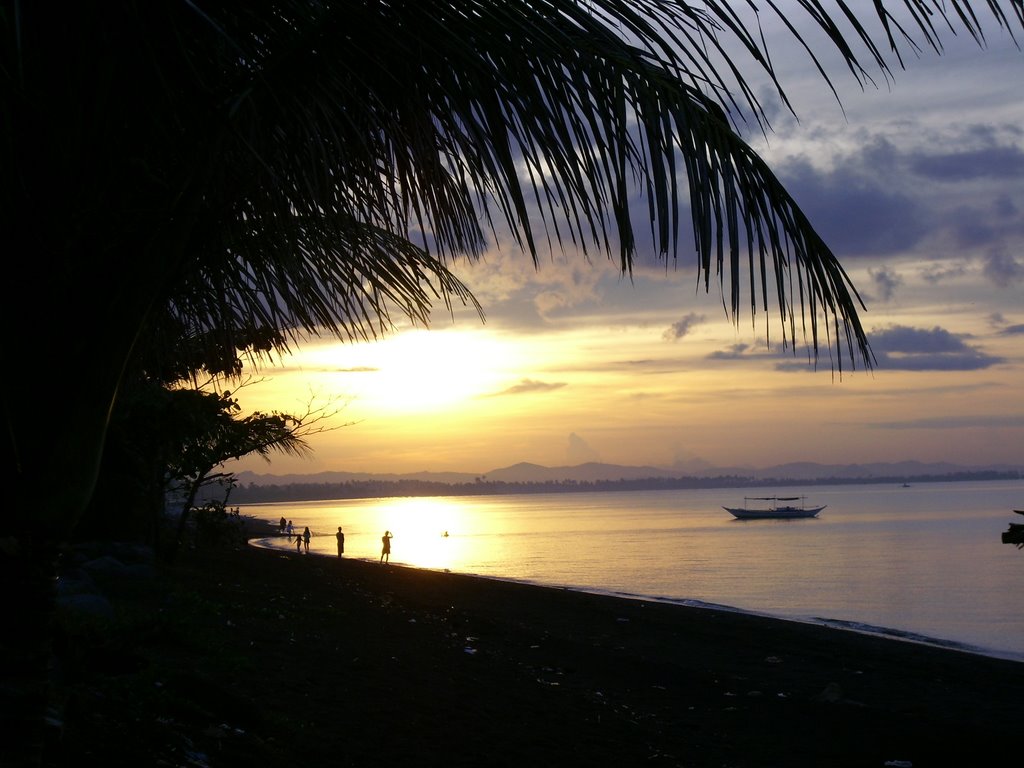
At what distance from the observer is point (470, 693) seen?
1091 cm

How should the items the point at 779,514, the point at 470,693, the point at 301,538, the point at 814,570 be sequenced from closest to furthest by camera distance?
the point at 470,693, the point at 814,570, the point at 301,538, the point at 779,514

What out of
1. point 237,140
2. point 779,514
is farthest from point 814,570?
point 779,514

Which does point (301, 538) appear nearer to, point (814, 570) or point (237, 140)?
point (814, 570)

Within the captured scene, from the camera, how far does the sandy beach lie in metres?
6.72

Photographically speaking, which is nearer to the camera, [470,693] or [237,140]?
[237,140]

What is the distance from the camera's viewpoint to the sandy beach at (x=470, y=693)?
22.1ft

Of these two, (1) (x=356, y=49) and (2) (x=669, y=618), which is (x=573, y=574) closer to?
(2) (x=669, y=618)

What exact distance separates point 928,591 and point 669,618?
22.2m

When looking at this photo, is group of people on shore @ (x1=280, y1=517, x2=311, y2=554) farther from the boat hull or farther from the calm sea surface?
the boat hull

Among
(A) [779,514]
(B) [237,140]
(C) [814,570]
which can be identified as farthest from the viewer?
(A) [779,514]

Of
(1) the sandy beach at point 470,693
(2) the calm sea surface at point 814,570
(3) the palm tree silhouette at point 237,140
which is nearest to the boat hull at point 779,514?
(2) the calm sea surface at point 814,570

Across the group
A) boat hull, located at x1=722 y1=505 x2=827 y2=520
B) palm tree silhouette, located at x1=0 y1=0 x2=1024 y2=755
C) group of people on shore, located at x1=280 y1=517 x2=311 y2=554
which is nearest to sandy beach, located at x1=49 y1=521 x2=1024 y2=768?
palm tree silhouette, located at x1=0 y1=0 x2=1024 y2=755

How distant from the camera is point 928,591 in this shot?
43.4 metres

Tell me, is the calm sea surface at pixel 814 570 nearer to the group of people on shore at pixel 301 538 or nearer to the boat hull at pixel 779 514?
the group of people on shore at pixel 301 538
